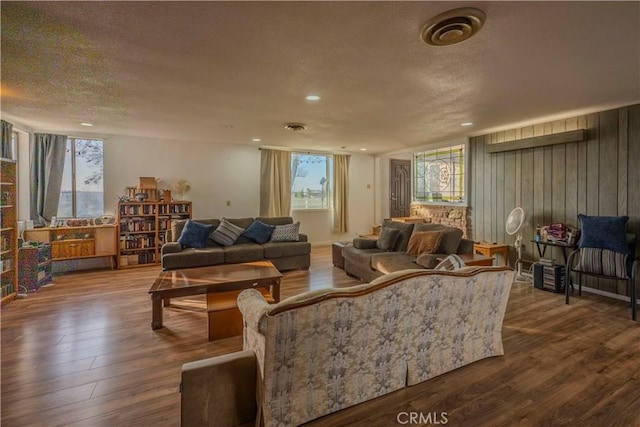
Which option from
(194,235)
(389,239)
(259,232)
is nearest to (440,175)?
(389,239)

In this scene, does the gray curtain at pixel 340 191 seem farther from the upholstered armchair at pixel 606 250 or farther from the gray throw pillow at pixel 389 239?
the upholstered armchair at pixel 606 250

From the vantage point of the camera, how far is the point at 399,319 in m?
1.76

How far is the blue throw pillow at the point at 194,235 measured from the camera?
457cm

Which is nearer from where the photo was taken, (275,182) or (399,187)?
(275,182)

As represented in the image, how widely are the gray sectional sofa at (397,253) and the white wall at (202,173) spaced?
9.13 feet

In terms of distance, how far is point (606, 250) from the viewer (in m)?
3.41

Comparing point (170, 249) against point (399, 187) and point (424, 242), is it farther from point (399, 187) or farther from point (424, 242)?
point (399, 187)

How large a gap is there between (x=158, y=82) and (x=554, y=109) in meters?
4.53

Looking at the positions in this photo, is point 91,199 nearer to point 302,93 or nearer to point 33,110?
point 33,110

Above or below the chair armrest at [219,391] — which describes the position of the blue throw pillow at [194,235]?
above

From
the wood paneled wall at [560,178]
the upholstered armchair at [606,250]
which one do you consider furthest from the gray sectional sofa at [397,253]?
the wood paneled wall at [560,178]

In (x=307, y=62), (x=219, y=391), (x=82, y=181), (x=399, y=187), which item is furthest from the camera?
(x=399, y=187)

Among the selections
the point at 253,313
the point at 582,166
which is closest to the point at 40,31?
the point at 253,313

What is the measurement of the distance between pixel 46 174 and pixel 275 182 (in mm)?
3997
